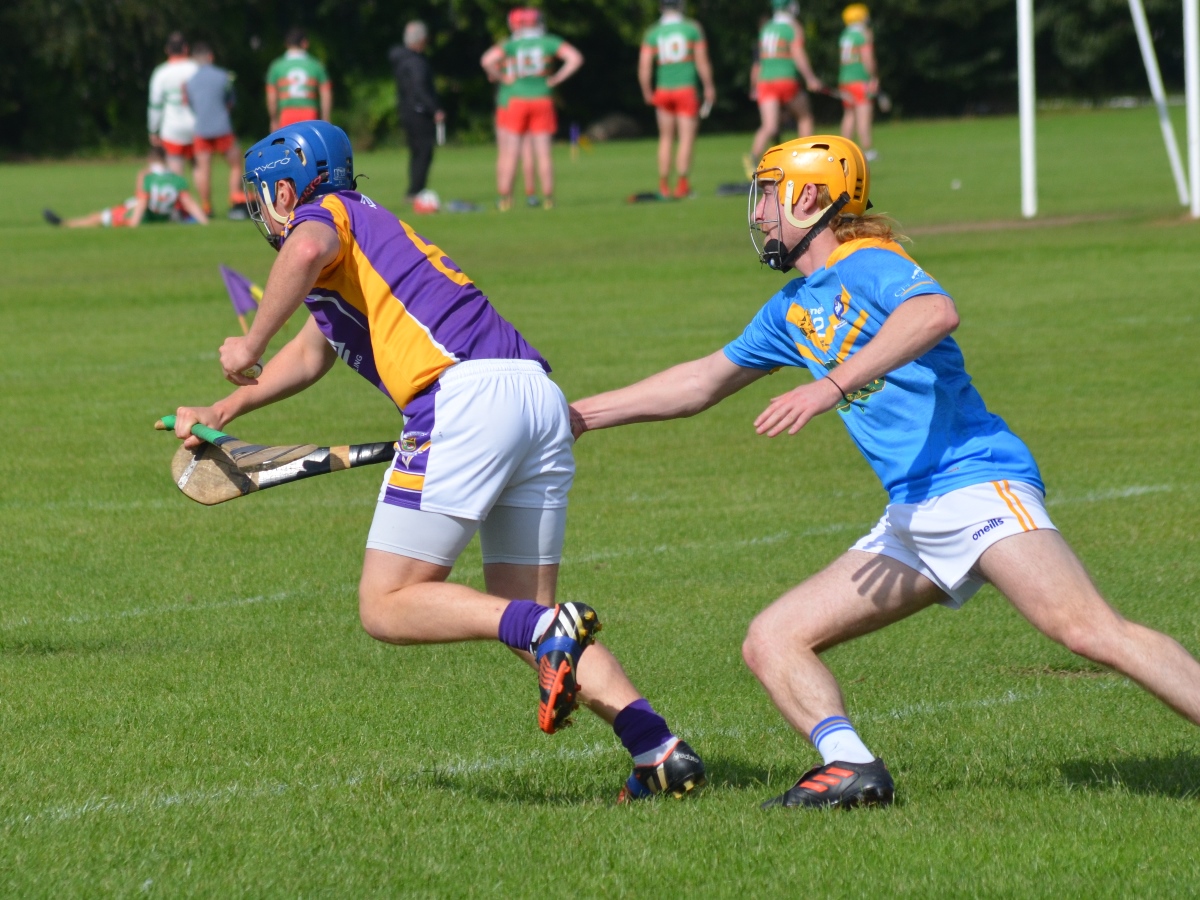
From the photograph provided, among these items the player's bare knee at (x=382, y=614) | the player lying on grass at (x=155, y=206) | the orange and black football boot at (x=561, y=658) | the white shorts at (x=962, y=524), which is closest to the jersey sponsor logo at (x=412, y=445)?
the player's bare knee at (x=382, y=614)

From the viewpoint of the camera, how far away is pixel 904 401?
4.78m

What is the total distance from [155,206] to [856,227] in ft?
67.6

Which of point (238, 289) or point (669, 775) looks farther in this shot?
point (238, 289)

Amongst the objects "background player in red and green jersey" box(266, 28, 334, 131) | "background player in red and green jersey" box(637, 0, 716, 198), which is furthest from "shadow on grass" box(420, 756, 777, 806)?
"background player in red and green jersey" box(266, 28, 334, 131)

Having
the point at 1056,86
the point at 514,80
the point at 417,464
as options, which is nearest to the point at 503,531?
the point at 417,464

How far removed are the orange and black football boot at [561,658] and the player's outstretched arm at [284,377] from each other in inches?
53.1

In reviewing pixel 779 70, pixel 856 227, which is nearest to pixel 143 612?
pixel 856 227

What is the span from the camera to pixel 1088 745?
5.41 m

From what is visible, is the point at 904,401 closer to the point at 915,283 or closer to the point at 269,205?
the point at 915,283

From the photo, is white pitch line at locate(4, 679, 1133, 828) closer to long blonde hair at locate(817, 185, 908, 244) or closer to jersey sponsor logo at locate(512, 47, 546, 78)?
long blonde hair at locate(817, 185, 908, 244)

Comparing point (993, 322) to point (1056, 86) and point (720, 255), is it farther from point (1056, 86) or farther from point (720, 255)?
point (1056, 86)

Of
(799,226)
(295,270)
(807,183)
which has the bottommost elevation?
(295,270)

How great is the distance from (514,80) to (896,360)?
19.4 m

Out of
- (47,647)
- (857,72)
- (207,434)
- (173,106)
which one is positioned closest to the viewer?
(207,434)
